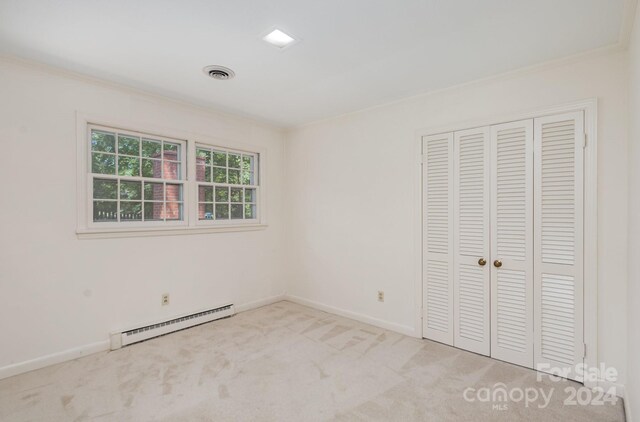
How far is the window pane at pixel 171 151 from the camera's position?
343 cm

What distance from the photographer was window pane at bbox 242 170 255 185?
4.17 meters

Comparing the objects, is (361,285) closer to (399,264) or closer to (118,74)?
(399,264)

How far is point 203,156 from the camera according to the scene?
372 centimetres

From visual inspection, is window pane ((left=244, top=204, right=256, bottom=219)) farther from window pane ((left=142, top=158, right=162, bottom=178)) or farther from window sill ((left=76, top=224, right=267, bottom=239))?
window pane ((left=142, top=158, right=162, bottom=178))

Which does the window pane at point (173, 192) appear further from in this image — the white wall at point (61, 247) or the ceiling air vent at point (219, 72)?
the ceiling air vent at point (219, 72)

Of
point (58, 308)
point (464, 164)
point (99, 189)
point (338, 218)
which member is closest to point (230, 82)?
point (99, 189)

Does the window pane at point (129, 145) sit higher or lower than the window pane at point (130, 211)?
higher

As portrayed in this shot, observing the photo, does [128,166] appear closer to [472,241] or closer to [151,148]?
[151,148]

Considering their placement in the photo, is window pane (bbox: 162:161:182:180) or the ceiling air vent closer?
the ceiling air vent

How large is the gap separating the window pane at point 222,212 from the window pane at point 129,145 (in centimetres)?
108

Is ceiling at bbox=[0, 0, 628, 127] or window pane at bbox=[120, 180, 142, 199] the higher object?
ceiling at bbox=[0, 0, 628, 127]

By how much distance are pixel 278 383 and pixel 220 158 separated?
2670 millimetres

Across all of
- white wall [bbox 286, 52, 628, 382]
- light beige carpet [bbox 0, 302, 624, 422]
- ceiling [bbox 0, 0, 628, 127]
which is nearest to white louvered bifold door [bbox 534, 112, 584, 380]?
white wall [bbox 286, 52, 628, 382]

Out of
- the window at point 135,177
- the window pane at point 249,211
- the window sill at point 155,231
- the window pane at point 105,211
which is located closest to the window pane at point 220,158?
the window at point 135,177
